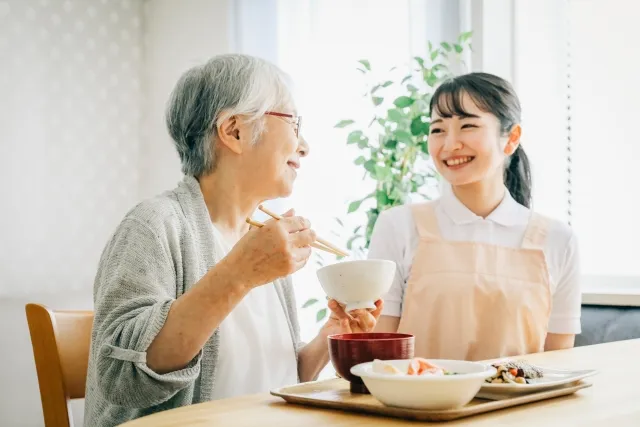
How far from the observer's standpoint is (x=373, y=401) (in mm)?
1126

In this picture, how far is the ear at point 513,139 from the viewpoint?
2244mm

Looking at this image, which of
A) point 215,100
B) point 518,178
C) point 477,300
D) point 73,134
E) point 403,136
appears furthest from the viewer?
point 73,134

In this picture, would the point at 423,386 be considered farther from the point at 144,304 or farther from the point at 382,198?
the point at 382,198

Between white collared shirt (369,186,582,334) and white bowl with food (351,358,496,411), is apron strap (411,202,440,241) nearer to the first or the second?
white collared shirt (369,186,582,334)

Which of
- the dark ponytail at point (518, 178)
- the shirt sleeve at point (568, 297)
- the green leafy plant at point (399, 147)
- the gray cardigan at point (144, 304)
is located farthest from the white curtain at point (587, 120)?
the gray cardigan at point (144, 304)

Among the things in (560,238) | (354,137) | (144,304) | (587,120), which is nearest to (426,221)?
(560,238)

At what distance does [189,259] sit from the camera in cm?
152

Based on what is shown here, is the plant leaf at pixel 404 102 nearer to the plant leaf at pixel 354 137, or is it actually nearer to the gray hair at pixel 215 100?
the plant leaf at pixel 354 137

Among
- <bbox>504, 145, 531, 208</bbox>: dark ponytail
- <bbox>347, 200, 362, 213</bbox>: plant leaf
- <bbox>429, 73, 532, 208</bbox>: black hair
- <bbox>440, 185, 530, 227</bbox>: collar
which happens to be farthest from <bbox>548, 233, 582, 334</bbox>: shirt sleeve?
<bbox>347, 200, 362, 213</bbox>: plant leaf

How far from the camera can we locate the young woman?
2.04 metres

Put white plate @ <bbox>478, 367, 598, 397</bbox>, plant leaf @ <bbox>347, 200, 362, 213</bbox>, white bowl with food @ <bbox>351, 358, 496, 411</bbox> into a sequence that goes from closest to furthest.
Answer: white bowl with food @ <bbox>351, 358, 496, 411</bbox>, white plate @ <bbox>478, 367, 598, 397</bbox>, plant leaf @ <bbox>347, 200, 362, 213</bbox>

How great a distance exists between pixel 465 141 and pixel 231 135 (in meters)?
0.75

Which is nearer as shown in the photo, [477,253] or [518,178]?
[477,253]

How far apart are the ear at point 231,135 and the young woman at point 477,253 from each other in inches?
24.7
